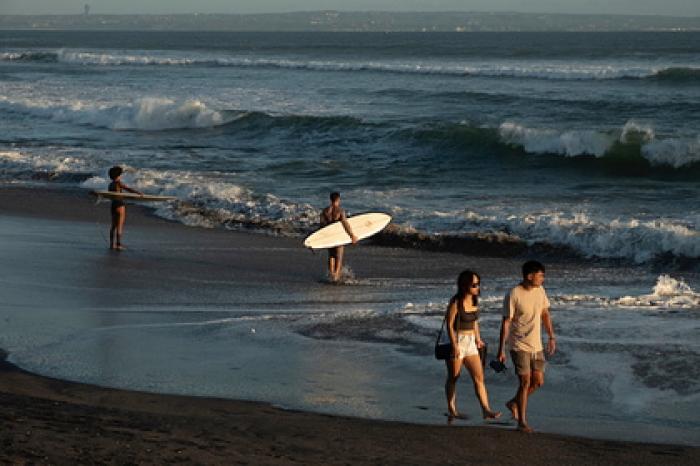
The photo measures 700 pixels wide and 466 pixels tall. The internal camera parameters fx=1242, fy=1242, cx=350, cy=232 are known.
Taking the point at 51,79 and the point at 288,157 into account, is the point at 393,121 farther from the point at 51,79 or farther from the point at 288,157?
the point at 51,79

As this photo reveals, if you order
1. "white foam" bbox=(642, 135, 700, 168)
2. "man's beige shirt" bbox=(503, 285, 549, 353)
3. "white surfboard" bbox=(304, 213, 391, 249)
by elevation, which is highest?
"white foam" bbox=(642, 135, 700, 168)

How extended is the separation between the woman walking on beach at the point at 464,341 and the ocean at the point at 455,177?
50 centimetres

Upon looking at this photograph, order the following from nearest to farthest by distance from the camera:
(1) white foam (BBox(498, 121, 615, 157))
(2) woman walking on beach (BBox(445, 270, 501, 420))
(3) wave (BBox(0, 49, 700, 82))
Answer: (2) woman walking on beach (BBox(445, 270, 501, 420))
(1) white foam (BBox(498, 121, 615, 157))
(3) wave (BBox(0, 49, 700, 82))

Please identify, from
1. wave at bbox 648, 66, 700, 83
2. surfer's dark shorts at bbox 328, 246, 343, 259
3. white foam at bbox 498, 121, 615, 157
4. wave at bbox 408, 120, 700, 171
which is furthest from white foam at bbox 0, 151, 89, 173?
wave at bbox 648, 66, 700, 83

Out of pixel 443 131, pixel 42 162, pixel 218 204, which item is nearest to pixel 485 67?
pixel 443 131

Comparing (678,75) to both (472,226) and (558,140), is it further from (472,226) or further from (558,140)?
(472,226)

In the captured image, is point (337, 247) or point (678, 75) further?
point (678, 75)

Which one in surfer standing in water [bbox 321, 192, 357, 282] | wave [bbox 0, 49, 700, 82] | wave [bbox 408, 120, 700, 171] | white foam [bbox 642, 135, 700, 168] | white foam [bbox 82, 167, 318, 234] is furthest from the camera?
wave [bbox 0, 49, 700, 82]

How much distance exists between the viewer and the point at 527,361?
28.2ft

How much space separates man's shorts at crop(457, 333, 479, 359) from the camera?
8.77 m

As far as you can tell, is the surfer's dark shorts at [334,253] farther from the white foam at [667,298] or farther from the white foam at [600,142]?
the white foam at [600,142]

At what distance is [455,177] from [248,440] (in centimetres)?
1868

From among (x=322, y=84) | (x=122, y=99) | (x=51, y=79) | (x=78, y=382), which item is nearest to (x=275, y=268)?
(x=78, y=382)

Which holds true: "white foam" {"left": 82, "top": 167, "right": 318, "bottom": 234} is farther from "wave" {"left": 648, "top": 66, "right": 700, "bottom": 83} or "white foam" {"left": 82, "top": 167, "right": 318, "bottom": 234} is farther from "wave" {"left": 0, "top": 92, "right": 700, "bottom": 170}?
"wave" {"left": 648, "top": 66, "right": 700, "bottom": 83}
